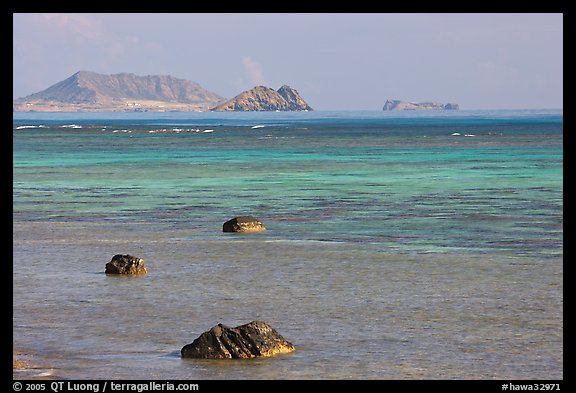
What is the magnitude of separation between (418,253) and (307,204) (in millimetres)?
15592

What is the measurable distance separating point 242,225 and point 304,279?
367 inches

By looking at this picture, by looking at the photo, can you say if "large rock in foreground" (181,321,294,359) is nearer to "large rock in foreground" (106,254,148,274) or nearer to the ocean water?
the ocean water

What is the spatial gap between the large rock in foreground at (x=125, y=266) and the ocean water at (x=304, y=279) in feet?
1.14

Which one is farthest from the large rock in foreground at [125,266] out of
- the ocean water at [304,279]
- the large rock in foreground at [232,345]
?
the large rock in foreground at [232,345]

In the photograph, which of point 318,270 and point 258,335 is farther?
point 318,270

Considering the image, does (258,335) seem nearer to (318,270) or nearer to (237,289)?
(237,289)

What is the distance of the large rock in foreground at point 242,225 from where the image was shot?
34812mm

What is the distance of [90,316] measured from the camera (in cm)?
2156

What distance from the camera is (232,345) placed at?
18016 millimetres

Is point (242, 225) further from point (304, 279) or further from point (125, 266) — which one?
point (304, 279)

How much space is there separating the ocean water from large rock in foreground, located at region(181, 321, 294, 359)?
239 millimetres

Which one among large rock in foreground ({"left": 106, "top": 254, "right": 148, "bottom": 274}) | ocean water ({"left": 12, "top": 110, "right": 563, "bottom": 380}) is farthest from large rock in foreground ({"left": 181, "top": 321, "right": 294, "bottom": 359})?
large rock in foreground ({"left": 106, "top": 254, "right": 148, "bottom": 274})

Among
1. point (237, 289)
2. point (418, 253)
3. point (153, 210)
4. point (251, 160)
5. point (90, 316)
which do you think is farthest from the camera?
point (251, 160)
